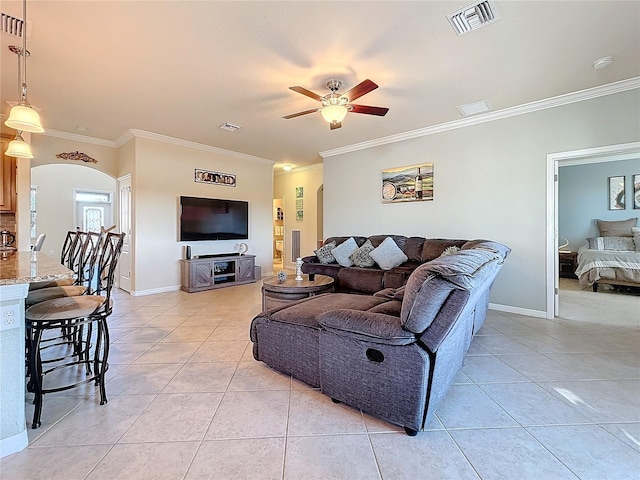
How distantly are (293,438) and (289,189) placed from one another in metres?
7.23

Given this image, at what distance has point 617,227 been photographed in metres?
6.12

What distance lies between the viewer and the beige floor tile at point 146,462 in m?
1.33

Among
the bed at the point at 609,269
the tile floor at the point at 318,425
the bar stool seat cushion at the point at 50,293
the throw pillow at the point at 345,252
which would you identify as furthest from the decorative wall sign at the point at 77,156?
the bed at the point at 609,269

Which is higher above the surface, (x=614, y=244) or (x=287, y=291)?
(x=614, y=244)

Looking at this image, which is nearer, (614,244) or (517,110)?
(517,110)

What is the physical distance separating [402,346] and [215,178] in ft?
17.5

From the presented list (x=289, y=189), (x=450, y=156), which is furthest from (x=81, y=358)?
(x=289, y=189)

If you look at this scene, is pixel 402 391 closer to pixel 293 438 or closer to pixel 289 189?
pixel 293 438

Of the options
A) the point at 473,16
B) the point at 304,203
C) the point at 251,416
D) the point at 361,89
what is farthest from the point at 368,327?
the point at 304,203

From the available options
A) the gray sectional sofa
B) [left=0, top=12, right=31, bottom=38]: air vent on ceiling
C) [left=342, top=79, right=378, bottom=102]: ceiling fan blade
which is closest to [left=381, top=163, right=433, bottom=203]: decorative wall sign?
[left=342, top=79, right=378, bottom=102]: ceiling fan blade

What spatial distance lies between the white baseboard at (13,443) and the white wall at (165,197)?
3.73 m

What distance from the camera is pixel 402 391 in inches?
62.5

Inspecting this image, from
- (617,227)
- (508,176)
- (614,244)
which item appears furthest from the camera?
(617,227)

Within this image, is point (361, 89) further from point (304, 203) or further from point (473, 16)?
point (304, 203)
